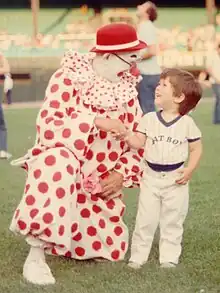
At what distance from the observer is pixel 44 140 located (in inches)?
191

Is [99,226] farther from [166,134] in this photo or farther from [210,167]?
[210,167]

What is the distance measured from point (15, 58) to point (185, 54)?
4.98 m

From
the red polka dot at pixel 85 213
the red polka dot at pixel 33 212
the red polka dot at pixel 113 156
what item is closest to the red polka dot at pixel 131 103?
the red polka dot at pixel 113 156

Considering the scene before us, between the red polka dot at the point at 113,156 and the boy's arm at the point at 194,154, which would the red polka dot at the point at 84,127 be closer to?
the red polka dot at the point at 113,156

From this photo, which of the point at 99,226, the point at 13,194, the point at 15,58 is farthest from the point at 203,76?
the point at 99,226

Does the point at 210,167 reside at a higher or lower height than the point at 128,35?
lower

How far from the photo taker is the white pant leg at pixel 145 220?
500cm

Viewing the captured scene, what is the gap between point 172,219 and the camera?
198 inches

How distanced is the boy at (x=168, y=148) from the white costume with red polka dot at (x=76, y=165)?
15cm

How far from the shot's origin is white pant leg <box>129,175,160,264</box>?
16.4ft

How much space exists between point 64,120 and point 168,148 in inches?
23.1

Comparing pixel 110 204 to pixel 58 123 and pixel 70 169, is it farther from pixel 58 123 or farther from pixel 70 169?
pixel 58 123

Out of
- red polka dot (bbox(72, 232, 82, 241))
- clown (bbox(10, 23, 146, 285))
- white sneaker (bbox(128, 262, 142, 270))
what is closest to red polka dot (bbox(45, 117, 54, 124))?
clown (bbox(10, 23, 146, 285))

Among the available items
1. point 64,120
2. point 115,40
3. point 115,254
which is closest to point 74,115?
point 64,120
